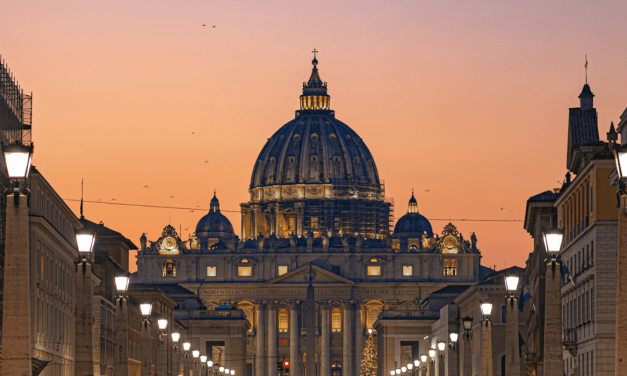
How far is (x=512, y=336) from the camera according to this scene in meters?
36.6

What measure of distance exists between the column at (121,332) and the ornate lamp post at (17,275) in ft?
50.1

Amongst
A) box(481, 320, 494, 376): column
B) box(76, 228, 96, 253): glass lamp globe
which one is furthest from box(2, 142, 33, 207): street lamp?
box(481, 320, 494, 376): column

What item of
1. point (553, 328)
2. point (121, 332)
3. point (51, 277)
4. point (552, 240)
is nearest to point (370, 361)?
point (51, 277)

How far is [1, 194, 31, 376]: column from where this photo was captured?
1964cm

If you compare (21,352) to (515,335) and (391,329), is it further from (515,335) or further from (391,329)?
(391,329)

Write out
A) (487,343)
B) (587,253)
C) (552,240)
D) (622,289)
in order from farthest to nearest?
(587,253)
(487,343)
(552,240)
(622,289)

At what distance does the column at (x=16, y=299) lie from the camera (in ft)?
64.4

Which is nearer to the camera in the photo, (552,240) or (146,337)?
(552,240)

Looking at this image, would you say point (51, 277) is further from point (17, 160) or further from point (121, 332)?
point (17, 160)

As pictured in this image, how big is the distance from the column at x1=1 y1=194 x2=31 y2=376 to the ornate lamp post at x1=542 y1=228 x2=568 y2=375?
9.90m

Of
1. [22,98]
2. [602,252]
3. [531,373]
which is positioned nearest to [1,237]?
[22,98]

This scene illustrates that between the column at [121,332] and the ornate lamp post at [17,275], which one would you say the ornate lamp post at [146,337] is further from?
the ornate lamp post at [17,275]

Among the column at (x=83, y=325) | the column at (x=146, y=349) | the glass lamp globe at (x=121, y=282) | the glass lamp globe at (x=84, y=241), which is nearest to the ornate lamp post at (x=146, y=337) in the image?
the column at (x=146, y=349)

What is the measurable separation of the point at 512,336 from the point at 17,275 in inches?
764
